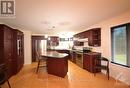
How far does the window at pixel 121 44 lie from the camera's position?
443cm

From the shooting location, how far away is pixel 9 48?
5348 mm

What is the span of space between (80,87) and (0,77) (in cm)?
252

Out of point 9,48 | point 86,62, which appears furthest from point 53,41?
point 9,48

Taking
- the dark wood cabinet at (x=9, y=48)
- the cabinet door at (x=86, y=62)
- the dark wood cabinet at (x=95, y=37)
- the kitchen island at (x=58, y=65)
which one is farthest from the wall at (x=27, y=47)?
the dark wood cabinet at (x=95, y=37)

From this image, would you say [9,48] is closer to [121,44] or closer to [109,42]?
[109,42]

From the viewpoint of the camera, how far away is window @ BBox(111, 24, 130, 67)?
4430 mm

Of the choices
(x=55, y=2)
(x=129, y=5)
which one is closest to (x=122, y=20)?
(x=129, y=5)

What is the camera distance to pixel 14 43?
5.91 meters

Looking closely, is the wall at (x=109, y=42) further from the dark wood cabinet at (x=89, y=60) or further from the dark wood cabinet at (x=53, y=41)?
the dark wood cabinet at (x=53, y=41)

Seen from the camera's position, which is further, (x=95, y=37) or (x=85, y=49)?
(x=85, y=49)

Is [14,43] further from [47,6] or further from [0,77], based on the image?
[47,6]

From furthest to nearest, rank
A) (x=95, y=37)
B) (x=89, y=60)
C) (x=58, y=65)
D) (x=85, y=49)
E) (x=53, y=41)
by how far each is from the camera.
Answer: (x=53, y=41) → (x=85, y=49) → (x=95, y=37) → (x=89, y=60) → (x=58, y=65)

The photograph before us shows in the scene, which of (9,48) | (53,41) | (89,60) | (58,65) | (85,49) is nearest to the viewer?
(9,48)

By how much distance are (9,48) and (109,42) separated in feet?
13.7
